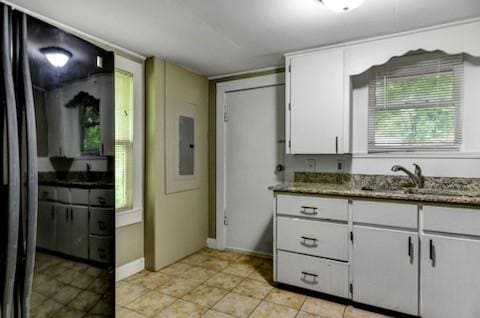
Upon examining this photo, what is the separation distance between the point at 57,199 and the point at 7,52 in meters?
0.55

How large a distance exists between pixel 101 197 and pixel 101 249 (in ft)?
0.83

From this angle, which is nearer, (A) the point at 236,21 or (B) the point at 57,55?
(B) the point at 57,55

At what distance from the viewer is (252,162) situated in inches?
128

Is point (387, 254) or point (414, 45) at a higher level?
point (414, 45)

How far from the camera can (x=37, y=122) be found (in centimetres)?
104

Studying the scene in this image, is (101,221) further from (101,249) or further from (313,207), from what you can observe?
(313,207)

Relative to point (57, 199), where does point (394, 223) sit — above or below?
A: below

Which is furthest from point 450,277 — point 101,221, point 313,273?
point 101,221

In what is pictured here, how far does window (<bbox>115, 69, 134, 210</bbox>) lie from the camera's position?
2.53 metres

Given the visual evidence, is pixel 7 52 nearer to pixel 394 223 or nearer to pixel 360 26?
pixel 360 26

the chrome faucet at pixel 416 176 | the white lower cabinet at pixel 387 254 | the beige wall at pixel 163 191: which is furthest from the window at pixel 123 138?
the chrome faucet at pixel 416 176

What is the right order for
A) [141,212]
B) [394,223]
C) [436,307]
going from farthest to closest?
[141,212]
[394,223]
[436,307]

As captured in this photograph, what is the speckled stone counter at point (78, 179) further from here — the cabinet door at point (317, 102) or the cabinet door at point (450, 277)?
the cabinet door at point (450, 277)

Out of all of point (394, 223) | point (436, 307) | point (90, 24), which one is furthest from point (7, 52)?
point (436, 307)
